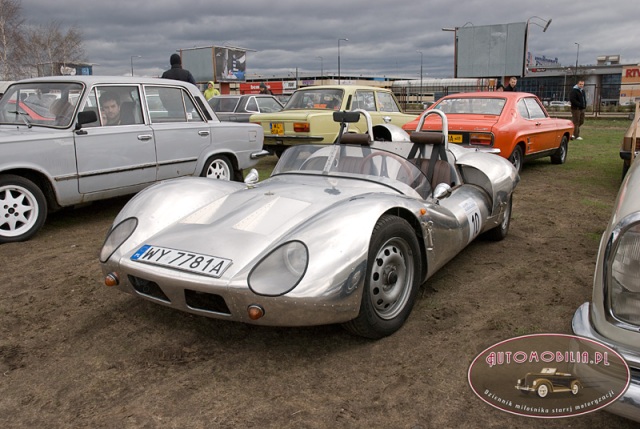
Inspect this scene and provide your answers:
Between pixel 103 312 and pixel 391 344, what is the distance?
6.21ft

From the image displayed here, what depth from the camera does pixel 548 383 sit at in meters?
2.02

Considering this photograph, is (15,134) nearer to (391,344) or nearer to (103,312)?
(103,312)

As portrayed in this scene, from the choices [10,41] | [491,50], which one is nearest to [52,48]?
[10,41]

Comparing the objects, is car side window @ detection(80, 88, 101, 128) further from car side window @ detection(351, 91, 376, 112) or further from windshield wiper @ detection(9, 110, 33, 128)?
car side window @ detection(351, 91, 376, 112)

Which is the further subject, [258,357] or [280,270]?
[258,357]

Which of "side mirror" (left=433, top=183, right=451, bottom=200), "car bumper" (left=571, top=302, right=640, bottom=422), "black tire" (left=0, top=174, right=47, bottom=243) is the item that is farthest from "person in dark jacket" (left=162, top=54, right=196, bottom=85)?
"car bumper" (left=571, top=302, right=640, bottom=422)

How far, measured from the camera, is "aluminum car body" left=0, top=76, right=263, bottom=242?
504cm

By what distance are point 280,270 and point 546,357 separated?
1.25 meters

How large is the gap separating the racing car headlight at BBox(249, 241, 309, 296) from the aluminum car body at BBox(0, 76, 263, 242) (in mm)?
3552

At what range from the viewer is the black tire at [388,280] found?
2746mm

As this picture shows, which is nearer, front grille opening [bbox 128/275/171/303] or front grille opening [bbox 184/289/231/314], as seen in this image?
front grille opening [bbox 184/289/231/314]

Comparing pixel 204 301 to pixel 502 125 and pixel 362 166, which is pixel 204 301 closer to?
pixel 362 166

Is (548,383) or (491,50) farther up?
(491,50)

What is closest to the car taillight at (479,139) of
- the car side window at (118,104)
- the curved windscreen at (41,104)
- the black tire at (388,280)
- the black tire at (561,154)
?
the black tire at (561,154)
